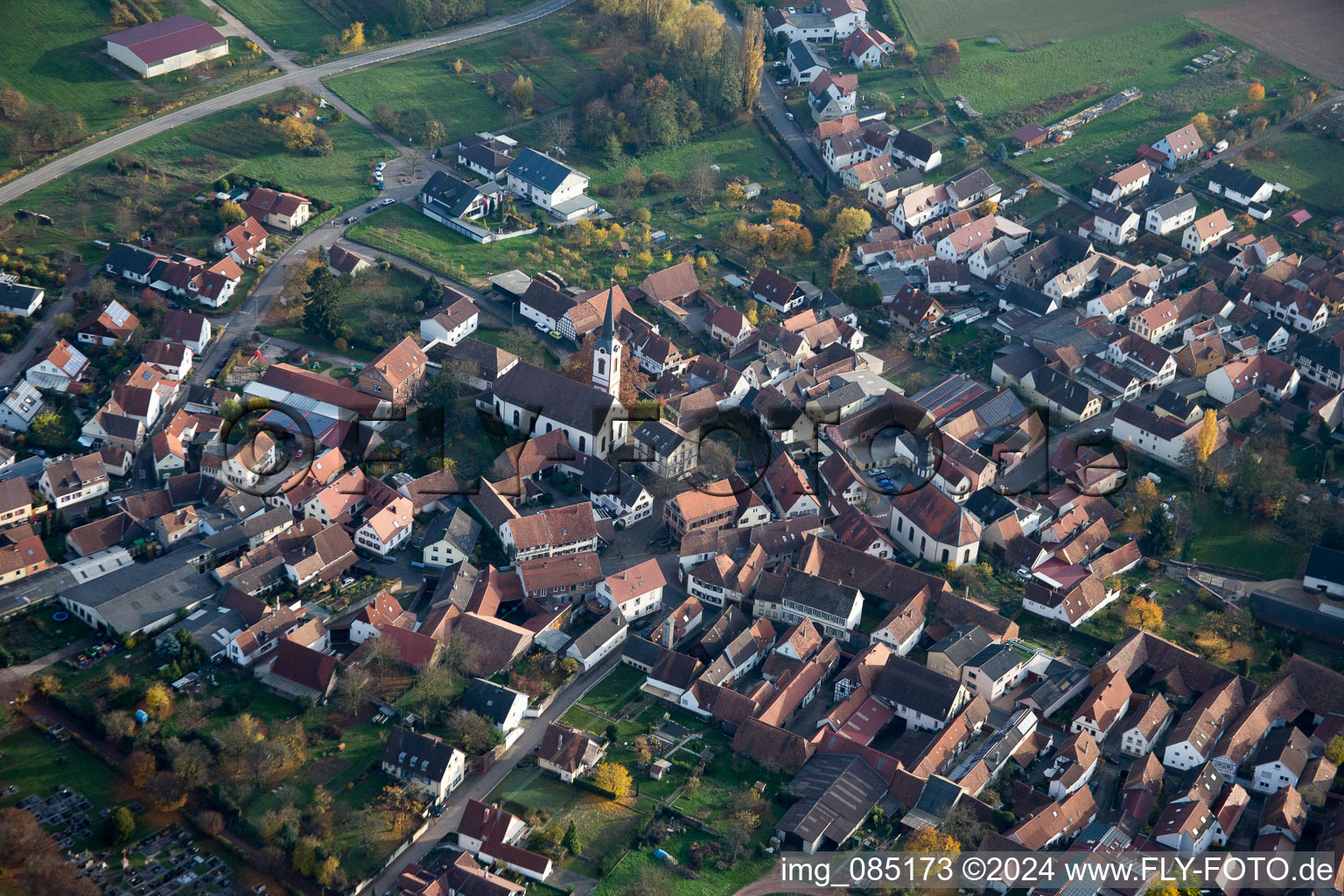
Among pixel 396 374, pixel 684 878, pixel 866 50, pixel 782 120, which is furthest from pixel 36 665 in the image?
pixel 866 50

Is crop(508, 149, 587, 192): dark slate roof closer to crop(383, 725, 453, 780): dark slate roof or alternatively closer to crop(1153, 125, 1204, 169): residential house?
crop(1153, 125, 1204, 169): residential house

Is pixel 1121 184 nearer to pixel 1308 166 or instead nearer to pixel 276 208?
pixel 1308 166

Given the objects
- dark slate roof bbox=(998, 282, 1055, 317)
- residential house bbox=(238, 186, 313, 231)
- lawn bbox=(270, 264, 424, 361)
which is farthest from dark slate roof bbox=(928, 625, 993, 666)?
residential house bbox=(238, 186, 313, 231)

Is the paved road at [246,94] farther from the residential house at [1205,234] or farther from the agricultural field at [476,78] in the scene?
the residential house at [1205,234]

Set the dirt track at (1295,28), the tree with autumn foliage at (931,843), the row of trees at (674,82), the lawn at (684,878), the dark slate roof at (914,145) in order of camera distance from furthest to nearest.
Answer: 1. the dirt track at (1295,28)
2. the row of trees at (674,82)
3. the dark slate roof at (914,145)
4. the tree with autumn foliage at (931,843)
5. the lawn at (684,878)

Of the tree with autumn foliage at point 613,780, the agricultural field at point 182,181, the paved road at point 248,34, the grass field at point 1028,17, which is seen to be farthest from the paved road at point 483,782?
the grass field at point 1028,17
